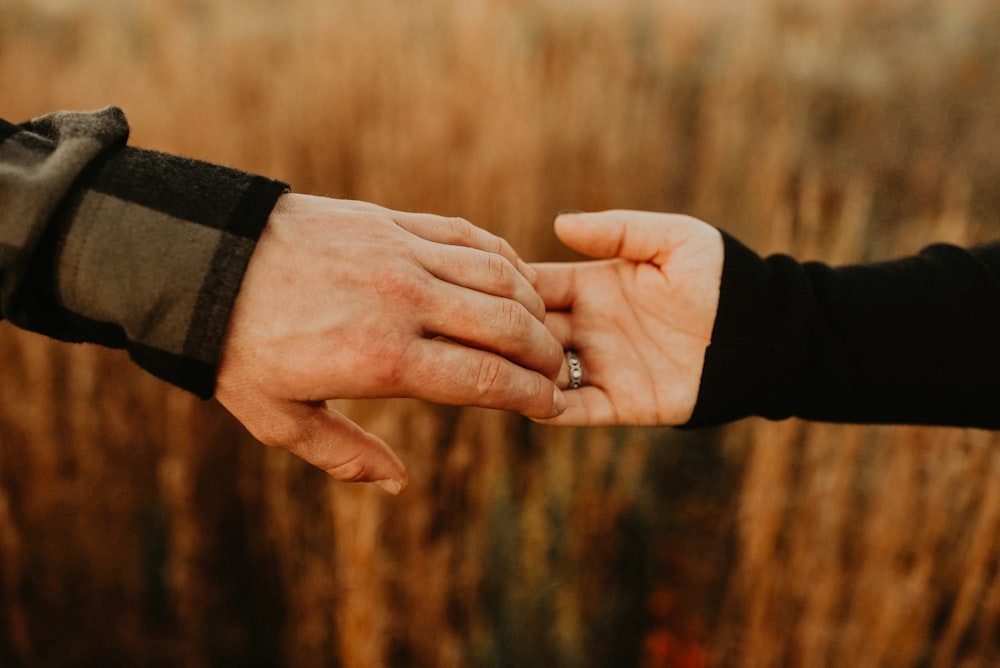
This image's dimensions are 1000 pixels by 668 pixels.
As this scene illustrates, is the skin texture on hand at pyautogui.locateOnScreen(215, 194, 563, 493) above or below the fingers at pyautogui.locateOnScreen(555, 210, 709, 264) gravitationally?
below

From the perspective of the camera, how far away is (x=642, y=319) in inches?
57.0

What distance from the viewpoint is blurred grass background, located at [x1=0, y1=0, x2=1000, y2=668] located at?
5.28ft

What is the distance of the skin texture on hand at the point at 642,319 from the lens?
1.34 metres

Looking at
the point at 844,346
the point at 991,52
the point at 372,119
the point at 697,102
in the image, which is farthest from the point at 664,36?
the point at 844,346

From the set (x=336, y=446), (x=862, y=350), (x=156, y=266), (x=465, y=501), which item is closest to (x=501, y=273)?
(x=336, y=446)

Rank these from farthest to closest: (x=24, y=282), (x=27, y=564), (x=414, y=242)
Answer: (x=27, y=564)
(x=414, y=242)
(x=24, y=282)

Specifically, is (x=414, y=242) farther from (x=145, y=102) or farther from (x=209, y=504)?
(x=145, y=102)

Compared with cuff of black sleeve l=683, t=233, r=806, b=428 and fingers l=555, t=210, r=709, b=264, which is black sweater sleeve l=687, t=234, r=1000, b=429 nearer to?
cuff of black sleeve l=683, t=233, r=806, b=428

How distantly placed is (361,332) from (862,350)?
948mm

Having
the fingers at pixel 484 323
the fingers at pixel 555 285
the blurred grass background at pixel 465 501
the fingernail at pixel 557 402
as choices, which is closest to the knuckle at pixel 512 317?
the fingers at pixel 484 323

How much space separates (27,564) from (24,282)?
118 cm

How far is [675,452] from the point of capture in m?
2.21

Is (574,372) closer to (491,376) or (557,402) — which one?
(557,402)

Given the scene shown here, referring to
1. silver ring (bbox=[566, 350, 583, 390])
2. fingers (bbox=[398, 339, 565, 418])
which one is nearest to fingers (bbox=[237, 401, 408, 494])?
fingers (bbox=[398, 339, 565, 418])
